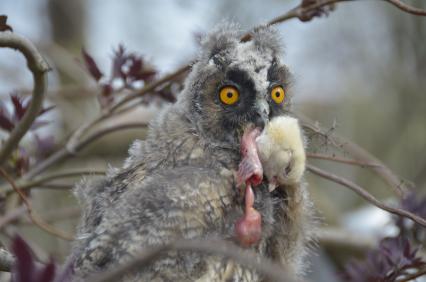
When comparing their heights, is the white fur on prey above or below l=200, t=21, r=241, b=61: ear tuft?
below

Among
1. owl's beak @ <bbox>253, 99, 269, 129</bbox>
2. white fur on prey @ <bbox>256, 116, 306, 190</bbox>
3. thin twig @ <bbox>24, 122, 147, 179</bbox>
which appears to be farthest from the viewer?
thin twig @ <bbox>24, 122, 147, 179</bbox>

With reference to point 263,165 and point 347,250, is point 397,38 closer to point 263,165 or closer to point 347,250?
point 347,250

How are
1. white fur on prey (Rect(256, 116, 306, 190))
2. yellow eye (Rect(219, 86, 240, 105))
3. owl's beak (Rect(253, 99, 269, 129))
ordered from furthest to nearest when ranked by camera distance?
1. yellow eye (Rect(219, 86, 240, 105))
2. owl's beak (Rect(253, 99, 269, 129))
3. white fur on prey (Rect(256, 116, 306, 190))

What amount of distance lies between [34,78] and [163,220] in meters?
0.71

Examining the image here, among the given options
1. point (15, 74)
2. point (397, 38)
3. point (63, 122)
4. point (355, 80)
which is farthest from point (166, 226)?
point (355, 80)

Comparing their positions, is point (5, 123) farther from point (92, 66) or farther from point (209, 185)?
point (209, 185)

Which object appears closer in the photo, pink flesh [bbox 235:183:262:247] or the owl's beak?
pink flesh [bbox 235:183:262:247]

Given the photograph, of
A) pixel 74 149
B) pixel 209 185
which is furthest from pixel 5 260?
pixel 74 149

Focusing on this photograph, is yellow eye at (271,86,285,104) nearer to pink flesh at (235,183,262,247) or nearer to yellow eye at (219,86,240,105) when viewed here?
yellow eye at (219,86,240,105)

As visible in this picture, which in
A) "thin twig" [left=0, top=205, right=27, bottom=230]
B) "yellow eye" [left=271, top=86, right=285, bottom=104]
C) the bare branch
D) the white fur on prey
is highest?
"yellow eye" [left=271, top=86, right=285, bottom=104]

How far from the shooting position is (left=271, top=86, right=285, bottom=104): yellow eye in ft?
7.79

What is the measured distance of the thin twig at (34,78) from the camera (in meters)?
1.96

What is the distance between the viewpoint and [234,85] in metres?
2.35

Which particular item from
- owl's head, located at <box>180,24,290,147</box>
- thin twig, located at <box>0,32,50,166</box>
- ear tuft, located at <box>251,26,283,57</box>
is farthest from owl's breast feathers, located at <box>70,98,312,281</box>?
ear tuft, located at <box>251,26,283,57</box>
